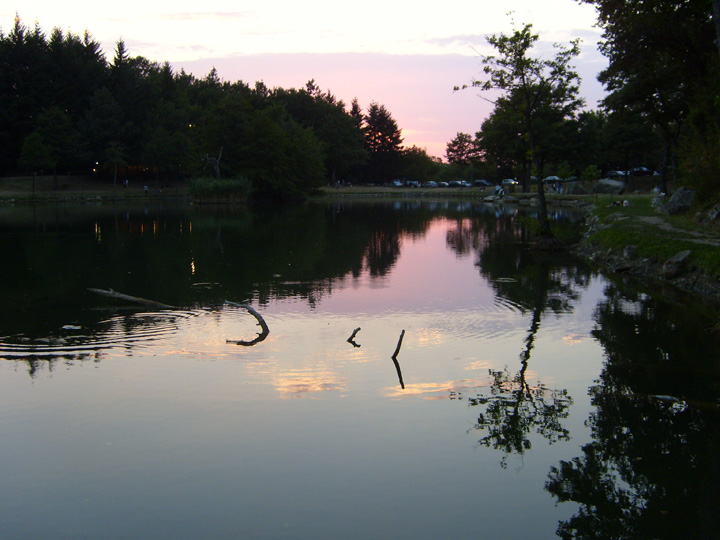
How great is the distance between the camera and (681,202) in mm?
33062

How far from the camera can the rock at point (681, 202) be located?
107 feet

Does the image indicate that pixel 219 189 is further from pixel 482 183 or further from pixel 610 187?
pixel 482 183

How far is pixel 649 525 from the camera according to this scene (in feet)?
22.2

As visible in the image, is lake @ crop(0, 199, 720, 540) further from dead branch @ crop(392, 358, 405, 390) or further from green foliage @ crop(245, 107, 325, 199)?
green foliage @ crop(245, 107, 325, 199)

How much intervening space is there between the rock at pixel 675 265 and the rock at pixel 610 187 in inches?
2100

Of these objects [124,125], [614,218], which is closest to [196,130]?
[124,125]

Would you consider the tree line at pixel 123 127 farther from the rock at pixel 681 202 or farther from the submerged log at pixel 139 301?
the submerged log at pixel 139 301

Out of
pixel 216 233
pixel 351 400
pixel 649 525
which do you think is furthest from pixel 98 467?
pixel 216 233

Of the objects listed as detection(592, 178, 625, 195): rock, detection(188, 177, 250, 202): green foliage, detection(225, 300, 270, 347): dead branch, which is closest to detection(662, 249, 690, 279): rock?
detection(225, 300, 270, 347): dead branch

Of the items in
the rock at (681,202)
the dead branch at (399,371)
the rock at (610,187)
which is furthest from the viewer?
the rock at (610,187)

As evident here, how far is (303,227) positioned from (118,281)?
22.7 m

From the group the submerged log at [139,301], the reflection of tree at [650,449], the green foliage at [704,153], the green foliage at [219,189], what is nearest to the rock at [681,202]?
the green foliage at [704,153]

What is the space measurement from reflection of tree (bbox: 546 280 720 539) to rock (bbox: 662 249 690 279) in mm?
7208

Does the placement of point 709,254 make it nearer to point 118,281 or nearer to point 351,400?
point 351,400
